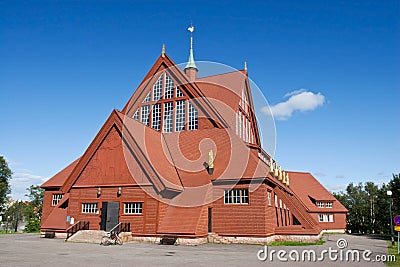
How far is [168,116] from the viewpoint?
29.2 meters

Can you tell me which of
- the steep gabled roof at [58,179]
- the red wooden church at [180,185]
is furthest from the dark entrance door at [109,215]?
the steep gabled roof at [58,179]

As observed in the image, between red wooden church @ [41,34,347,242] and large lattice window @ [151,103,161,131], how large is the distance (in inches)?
36.7

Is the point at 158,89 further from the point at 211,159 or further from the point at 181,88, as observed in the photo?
the point at 211,159

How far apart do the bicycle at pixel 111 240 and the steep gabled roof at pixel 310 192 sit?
1083 inches

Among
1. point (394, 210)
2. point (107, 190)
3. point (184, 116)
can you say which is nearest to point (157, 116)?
point (184, 116)

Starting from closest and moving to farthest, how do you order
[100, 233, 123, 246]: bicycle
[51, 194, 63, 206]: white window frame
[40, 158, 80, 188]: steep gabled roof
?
1. [100, 233, 123, 246]: bicycle
2. [51, 194, 63, 206]: white window frame
3. [40, 158, 80, 188]: steep gabled roof

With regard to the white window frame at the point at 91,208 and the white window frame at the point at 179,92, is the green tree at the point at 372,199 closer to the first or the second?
the white window frame at the point at 179,92

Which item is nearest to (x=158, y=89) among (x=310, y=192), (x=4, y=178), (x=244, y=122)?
(x=244, y=122)

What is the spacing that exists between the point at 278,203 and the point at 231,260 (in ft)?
48.8

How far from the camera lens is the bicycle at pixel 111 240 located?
774 inches

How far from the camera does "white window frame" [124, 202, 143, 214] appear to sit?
22281 mm

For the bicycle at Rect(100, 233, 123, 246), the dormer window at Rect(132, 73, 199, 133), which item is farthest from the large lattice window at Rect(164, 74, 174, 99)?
the bicycle at Rect(100, 233, 123, 246)

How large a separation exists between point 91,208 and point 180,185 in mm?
6446

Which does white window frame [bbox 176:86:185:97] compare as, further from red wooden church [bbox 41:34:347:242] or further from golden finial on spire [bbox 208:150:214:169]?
golden finial on spire [bbox 208:150:214:169]
